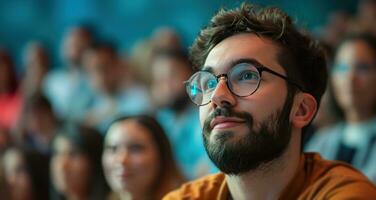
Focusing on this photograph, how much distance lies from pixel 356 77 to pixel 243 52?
1.30 metres

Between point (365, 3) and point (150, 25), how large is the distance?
1841 millimetres

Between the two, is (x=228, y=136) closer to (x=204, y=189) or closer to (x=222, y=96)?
(x=222, y=96)

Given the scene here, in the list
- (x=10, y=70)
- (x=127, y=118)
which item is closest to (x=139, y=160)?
(x=127, y=118)

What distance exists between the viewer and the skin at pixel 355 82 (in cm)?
301

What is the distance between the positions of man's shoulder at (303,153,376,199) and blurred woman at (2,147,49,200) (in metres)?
2.04

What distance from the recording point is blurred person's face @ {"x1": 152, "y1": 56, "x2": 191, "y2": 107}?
3830mm

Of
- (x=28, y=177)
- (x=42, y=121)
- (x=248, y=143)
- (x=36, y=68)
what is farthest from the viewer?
(x=36, y=68)

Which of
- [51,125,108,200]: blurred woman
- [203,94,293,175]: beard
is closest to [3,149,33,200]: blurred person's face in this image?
[51,125,108,200]: blurred woman

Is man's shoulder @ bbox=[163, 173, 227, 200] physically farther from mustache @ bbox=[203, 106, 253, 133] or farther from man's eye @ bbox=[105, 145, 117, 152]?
man's eye @ bbox=[105, 145, 117, 152]

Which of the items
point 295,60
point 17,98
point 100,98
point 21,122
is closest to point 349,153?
point 295,60

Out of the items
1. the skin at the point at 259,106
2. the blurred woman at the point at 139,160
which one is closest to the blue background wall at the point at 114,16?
the blurred woman at the point at 139,160

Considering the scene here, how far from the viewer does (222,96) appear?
1.79 m

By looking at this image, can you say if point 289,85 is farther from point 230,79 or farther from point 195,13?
point 195,13

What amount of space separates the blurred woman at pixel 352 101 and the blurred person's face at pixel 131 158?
2.38 feet
